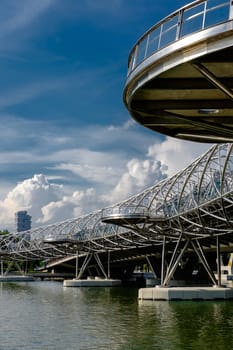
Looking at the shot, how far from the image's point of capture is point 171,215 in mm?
58250

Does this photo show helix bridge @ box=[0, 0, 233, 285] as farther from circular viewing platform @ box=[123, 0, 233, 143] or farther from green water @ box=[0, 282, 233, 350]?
green water @ box=[0, 282, 233, 350]

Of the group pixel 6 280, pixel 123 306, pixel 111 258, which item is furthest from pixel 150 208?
pixel 6 280

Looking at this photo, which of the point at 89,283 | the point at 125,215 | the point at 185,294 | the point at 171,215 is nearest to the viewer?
the point at 185,294

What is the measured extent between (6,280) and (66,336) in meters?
89.0

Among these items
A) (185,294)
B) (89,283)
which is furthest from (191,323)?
(89,283)

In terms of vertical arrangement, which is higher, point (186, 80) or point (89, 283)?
point (186, 80)

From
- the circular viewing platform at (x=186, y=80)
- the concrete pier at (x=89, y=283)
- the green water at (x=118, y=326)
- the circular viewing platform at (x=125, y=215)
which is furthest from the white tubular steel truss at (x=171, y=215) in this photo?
the circular viewing platform at (x=186, y=80)

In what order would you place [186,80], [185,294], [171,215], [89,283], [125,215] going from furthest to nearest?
[89,283], [171,215], [125,215], [185,294], [186,80]

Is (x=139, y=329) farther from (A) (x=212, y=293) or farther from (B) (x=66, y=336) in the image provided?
(A) (x=212, y=293)

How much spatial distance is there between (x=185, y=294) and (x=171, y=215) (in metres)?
11.6

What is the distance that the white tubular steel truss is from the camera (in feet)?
146

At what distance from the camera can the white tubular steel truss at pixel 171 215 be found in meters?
44.5

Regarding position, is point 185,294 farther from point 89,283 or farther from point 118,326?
point 89,283

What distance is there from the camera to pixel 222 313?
3766cm
